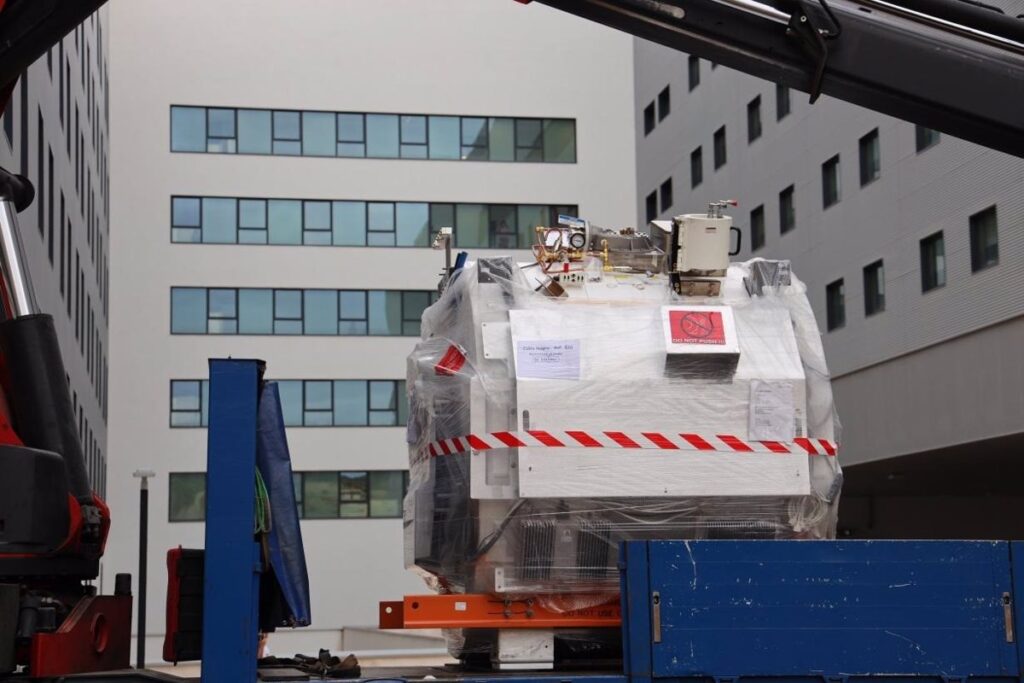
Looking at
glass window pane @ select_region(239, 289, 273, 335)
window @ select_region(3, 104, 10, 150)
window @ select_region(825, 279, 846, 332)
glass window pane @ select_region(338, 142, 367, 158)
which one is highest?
glass window pane @ select_region(338, 142, 367, 158)

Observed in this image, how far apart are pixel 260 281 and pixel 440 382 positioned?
44.4 meters

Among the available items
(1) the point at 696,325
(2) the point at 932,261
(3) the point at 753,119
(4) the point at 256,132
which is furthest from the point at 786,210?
(1) the point at 696,325

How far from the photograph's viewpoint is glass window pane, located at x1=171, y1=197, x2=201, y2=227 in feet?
170

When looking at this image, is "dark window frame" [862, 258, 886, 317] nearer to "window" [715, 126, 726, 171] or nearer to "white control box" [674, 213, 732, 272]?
"window" [715, 126, 726, 171]

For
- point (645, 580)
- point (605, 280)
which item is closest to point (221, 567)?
point (645, 580)

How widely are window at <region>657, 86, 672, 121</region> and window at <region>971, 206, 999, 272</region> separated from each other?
2374 centimetres

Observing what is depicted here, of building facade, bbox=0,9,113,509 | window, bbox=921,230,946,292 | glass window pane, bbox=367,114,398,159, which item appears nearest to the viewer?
building facade, bbox=0,9,113,509

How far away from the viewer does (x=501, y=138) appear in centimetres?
5384

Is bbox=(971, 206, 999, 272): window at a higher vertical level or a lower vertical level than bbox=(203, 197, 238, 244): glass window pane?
lower

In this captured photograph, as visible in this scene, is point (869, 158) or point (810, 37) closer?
point (810, 37)

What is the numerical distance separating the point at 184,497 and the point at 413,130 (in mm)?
15722

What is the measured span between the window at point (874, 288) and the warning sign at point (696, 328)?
95.7 feet

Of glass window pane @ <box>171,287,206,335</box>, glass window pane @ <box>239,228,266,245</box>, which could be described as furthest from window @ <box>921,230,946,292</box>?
glass window pane @ <box>171,287,206,335</box>

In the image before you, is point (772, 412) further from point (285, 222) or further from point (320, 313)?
point (285, 222)
